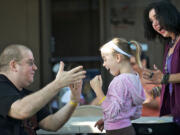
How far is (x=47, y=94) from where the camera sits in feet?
7.68

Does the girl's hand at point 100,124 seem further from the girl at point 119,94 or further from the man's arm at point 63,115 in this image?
the man's arm at point 63,115

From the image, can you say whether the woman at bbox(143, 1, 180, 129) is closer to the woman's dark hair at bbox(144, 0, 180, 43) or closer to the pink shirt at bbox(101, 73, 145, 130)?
the woman's dark hair at bbox(144, 0, 180, 43)

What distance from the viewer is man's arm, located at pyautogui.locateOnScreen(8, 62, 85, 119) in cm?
234

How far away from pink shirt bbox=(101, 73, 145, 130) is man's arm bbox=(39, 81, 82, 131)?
0.71ft

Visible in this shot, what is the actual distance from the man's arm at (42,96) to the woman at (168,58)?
Answer: 2.01 ft

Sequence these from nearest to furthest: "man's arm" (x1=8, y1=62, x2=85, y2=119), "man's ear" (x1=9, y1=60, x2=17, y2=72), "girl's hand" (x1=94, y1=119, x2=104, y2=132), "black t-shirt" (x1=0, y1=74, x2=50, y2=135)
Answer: "man's arm" (x1=8, y1=62, x2=85, y2=119) → "black t-shirt" (x1=0, y1=74, x2=50, y2=135) → "man's ear" (x1=9, y1=60, x2=17, y2=72) → "girl's hand" (x1=94, y1=119, x2=104, y2=132)

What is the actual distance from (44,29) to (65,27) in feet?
2.98

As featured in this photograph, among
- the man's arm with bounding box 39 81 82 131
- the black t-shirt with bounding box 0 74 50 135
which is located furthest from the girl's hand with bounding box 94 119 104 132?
the black t-shirt with bounding box 0 74 50 135

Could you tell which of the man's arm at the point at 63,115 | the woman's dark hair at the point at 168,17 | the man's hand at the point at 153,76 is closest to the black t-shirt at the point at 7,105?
the man's arm at the point at 63,115

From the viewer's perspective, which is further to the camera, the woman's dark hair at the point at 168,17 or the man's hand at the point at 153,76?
the woman's dark hair at the point at 168,17

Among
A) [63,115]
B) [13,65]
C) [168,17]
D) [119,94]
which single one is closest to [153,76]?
[119,94]

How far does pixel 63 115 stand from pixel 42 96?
59 cm

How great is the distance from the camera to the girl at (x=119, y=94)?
2.75 m

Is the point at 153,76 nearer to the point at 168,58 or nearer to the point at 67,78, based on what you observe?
the point at 168,58
